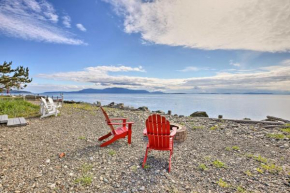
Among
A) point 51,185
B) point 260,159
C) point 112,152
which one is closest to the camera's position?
point 51,185

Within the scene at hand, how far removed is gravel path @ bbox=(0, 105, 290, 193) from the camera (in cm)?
357

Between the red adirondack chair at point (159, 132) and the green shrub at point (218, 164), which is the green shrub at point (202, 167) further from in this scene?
the red adirondack chair at point (159, 132)

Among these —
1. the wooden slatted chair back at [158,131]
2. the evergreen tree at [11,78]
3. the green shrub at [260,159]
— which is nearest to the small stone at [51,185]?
the wooden slatted chair back at [158,131]

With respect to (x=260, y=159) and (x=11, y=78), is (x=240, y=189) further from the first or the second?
(x=11, y=78)

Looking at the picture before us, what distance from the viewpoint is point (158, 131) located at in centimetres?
473

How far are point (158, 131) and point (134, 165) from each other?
1126 mm

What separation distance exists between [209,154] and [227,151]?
32.2 inches

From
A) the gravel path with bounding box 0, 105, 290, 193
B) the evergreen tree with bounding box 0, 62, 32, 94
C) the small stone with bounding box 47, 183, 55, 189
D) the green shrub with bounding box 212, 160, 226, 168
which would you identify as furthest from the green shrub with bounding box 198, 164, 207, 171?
the evergreen tree with bounding box 0, 62, 32, 94

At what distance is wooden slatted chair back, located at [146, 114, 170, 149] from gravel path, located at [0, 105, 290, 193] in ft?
1.80

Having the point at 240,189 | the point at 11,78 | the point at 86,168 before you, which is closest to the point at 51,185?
the point at 86,168

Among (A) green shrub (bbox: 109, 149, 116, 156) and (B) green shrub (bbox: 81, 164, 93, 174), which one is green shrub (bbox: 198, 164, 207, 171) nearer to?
(A) green shrub (bbox: 109, 149, 116, 156)

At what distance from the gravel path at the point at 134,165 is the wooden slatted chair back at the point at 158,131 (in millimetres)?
550

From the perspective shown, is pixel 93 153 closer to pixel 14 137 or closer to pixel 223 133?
pixel 14 137

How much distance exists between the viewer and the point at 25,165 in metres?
4.21
